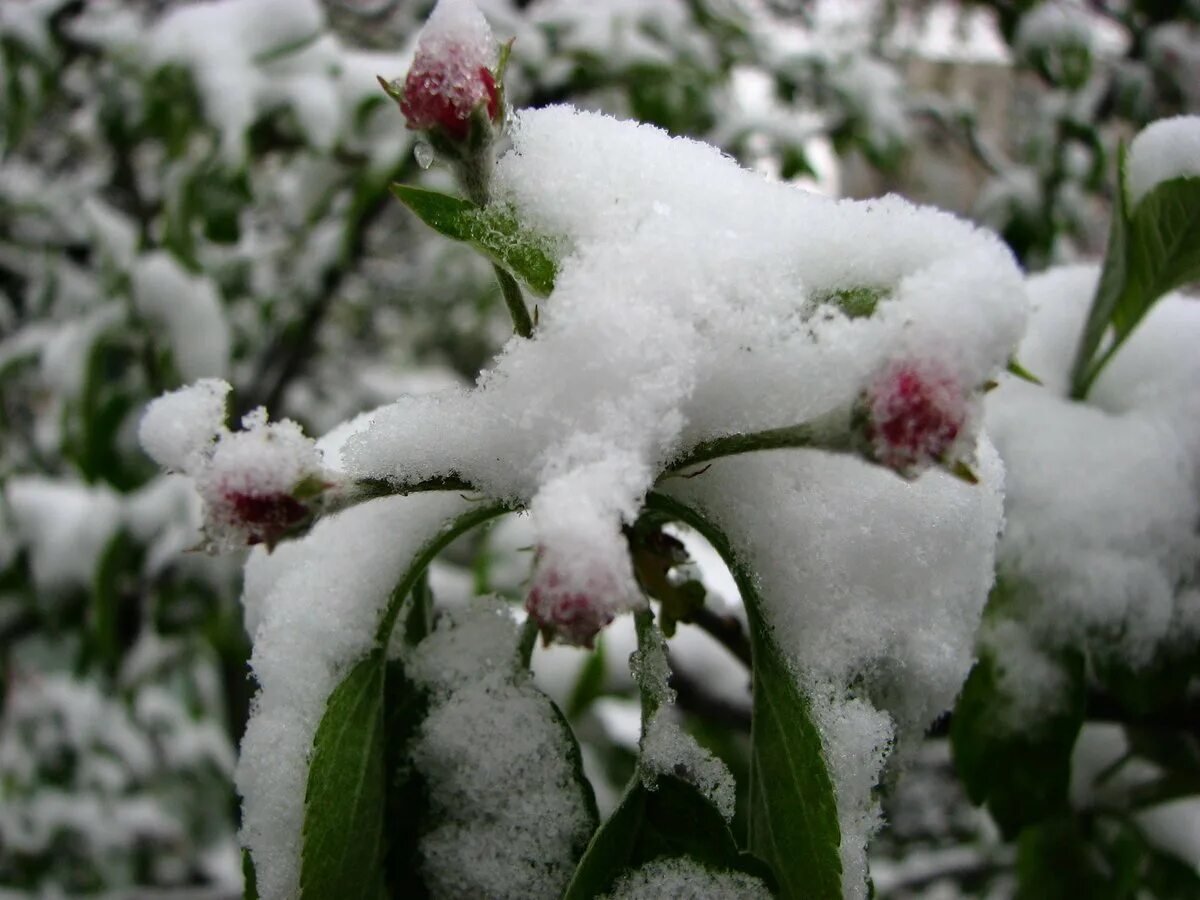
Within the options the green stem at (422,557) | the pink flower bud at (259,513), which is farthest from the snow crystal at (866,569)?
the pink flower bud at (259,513)

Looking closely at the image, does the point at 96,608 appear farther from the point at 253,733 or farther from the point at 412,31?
the point at 412,31

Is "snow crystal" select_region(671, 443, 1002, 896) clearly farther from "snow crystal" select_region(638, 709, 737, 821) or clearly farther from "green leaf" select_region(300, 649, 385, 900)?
"green leaf" select_region(300, 649, 385, 900)

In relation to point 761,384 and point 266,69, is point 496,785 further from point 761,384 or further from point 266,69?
point 266,69

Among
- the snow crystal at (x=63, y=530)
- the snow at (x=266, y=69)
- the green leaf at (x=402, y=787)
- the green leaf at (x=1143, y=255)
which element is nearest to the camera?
the green leaf at (x=402, y=787)

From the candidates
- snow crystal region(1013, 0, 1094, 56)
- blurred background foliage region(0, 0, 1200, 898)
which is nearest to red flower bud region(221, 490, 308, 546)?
blurred background foliage region(0, 0, 1200, 898)

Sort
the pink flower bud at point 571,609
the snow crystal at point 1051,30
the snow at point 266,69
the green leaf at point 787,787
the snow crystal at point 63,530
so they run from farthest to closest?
the snow crystal at point 1051,30 → the snow crystal at point 63,530 → the snow at point 266,69 → the green leaf at point 787,787 → the pink flower bud at point 571,609

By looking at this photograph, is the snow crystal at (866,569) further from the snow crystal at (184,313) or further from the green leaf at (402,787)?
the snow crystal at (184,313)

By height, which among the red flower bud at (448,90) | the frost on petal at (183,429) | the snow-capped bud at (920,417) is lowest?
the frost on petal at (183,429)
